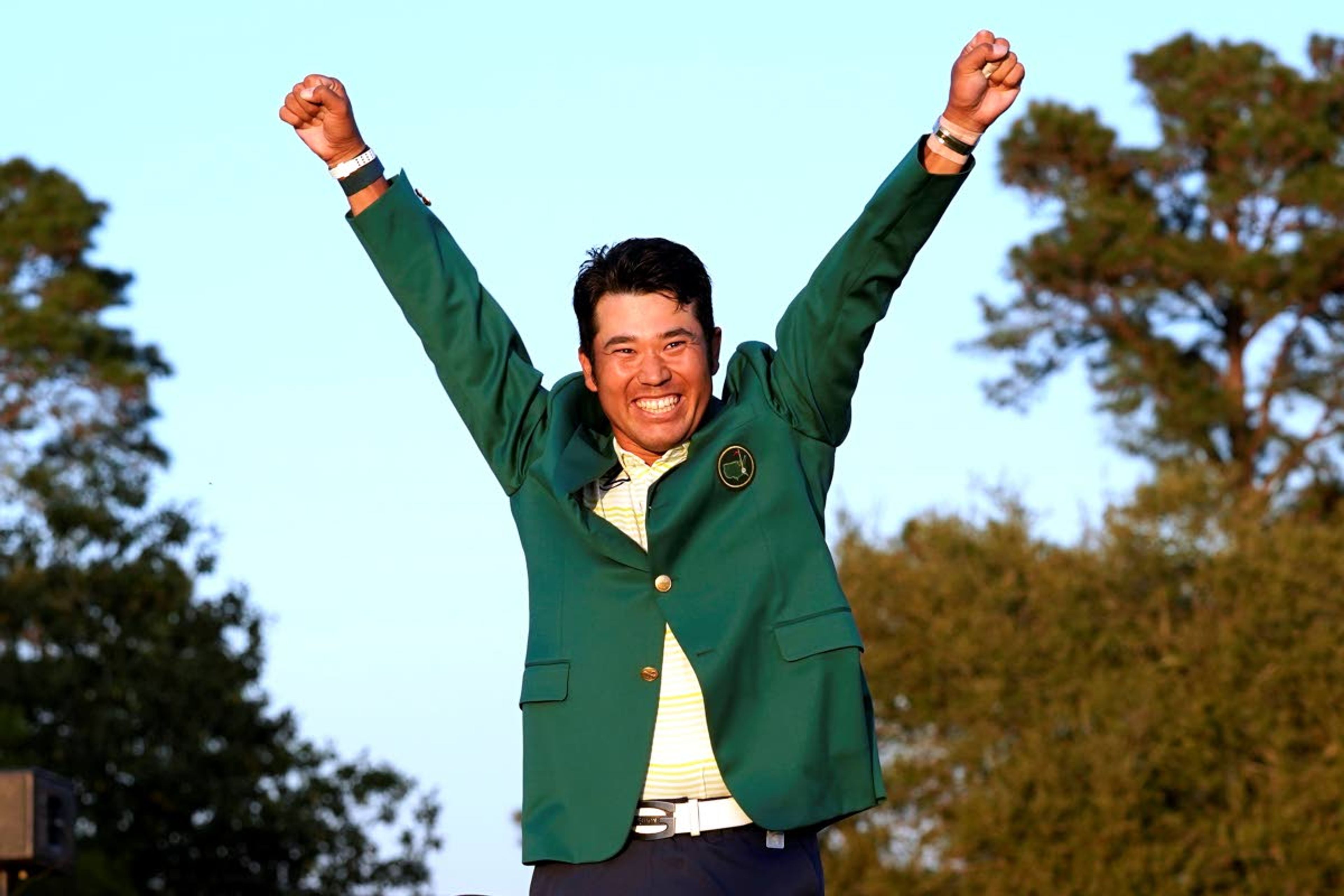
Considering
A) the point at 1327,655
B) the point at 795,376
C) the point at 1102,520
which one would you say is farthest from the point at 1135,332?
the point at 795,376

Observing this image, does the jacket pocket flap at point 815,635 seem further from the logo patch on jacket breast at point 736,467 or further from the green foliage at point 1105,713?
the green foliage at point 1105,713

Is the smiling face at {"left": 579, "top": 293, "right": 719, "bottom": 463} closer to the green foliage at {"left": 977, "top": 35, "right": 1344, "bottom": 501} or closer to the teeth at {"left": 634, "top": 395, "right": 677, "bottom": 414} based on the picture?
the teeth at {"left": 634, "top": 395, "right": 677, "bottom": 414}

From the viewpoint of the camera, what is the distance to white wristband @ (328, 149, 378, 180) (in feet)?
12.1

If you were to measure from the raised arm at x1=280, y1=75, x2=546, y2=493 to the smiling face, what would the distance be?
20 centimetres

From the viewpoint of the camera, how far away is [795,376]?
11.1ft

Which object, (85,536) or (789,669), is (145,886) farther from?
(789,669)

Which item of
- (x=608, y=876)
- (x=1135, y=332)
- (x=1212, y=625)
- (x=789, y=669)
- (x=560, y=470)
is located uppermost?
(x=1135, y=332)

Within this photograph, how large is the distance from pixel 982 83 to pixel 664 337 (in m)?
0.57

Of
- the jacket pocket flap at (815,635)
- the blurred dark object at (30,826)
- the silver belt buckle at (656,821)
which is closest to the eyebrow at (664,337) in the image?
the jacket pocket flap at (815,635)

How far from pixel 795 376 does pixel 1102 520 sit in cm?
1962

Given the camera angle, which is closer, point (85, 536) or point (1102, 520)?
point (85, 536)

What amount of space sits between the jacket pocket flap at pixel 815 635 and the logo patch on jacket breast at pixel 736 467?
0.22 meters

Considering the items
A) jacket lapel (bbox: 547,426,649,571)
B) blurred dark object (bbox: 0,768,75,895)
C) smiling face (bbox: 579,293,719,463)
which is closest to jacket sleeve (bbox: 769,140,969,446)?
smiling face (bbox: 579,293,719,463)

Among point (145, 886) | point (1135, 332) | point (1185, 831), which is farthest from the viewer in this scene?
point (1135, 332)
